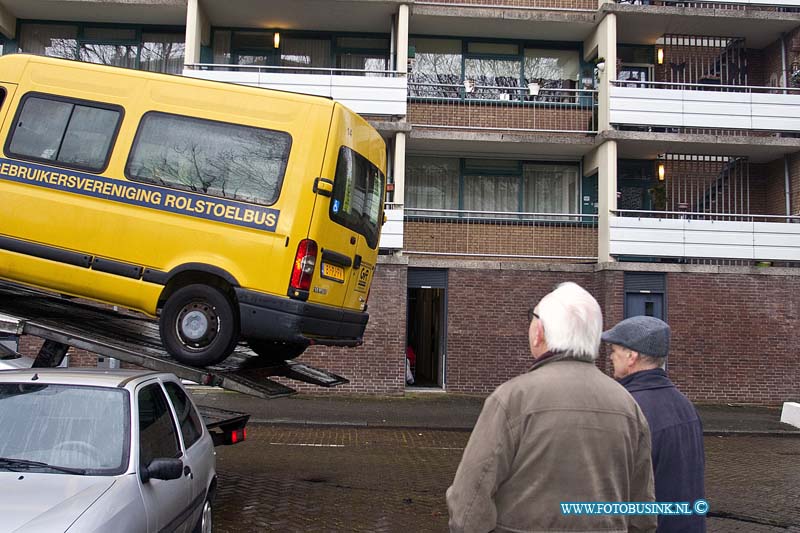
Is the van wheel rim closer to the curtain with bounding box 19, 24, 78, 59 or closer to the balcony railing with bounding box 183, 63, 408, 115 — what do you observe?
the balcony railing with bounding box 183, 63, 408, 115

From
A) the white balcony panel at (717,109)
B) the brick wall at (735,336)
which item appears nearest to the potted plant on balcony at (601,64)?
the white balcony panel at (717,109)

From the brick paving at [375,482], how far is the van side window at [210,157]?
2.98 metres

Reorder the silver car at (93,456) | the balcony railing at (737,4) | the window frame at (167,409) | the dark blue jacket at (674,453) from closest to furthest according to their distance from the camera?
the dark blue jacket at (674,453)
the silver car at (93,456)
the window frame at (167,409)
the balcony railing at (737,4)

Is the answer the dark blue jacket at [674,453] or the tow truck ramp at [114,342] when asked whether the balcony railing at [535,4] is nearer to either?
the tow truck ramp at [114,342]

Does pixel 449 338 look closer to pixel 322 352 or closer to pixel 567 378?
pixel 322 352

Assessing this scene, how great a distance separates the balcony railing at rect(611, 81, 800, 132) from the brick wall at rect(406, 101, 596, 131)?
44.9 inches

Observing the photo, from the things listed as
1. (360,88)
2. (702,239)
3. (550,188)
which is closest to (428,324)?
(550,188)

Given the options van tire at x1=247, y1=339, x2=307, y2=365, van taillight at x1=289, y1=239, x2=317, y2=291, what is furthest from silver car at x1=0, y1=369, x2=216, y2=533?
van tire at x1=247, y1=339, x2=307, y2=365

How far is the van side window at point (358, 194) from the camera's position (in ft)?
21.4

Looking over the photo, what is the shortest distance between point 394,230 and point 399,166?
153 cm

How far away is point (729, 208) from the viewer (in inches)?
706

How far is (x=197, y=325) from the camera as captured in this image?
20.0ft

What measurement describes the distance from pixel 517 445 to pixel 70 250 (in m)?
5.04

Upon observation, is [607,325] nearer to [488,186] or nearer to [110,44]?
[488,186]
